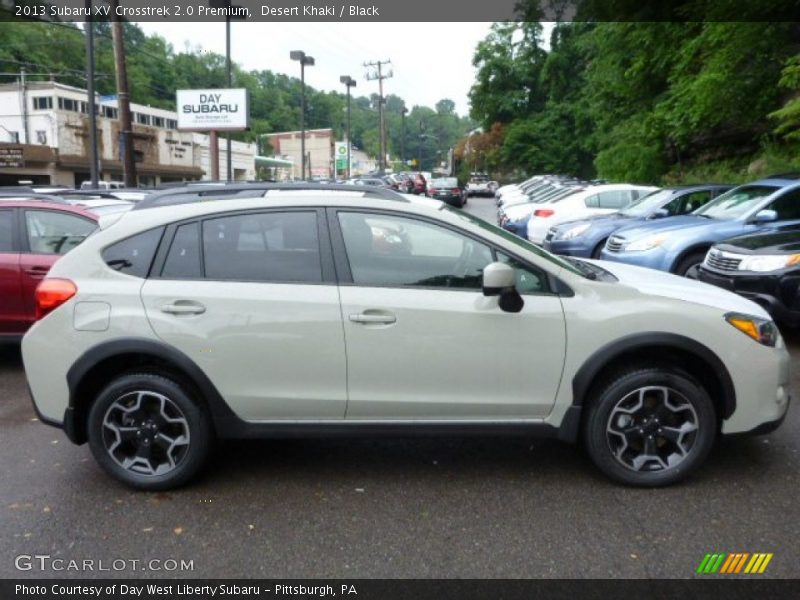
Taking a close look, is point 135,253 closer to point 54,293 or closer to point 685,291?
point 54,293

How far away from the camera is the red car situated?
627cm

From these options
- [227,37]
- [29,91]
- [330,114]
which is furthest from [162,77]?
[227,37]

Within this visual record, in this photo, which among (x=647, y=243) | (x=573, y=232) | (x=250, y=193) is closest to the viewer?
(x=250, y=193)

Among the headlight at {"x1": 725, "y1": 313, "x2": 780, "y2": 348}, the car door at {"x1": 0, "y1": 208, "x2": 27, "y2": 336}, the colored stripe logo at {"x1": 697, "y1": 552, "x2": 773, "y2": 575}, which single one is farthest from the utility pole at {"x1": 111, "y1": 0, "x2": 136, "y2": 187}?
the colored stripe logo at {"x1": 697, "y1": 552, "x2": 773, "y2": 575}

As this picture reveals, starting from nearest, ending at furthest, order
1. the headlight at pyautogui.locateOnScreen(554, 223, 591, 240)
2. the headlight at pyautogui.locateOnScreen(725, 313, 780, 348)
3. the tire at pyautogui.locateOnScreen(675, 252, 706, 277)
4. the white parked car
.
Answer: the headlight at pyautogui.locateOnScreen(725, 313, 780, 348), the tire at pyautogui.locateOnScreen(675, 252, 706, 277), the headlight at pyautogui.locateOnScreen(554, 223, 591, 240), the white parked car

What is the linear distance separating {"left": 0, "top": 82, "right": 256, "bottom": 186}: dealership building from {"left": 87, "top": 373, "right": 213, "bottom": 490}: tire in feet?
122

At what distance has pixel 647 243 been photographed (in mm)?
8859

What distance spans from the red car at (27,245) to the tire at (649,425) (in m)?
5.12

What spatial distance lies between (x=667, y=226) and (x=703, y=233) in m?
0.55

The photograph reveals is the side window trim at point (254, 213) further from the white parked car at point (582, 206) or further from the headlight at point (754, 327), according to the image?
the white parked car at point (582, 206)

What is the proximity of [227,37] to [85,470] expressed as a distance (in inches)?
1074

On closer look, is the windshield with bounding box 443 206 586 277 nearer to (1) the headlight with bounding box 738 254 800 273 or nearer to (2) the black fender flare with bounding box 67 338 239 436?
(2) the black fender flare with bounding box 67 338 239 436

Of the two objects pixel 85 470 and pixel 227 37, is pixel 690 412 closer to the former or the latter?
pixel 85 470

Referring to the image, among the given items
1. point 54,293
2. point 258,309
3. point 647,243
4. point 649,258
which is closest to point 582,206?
point 647,243
